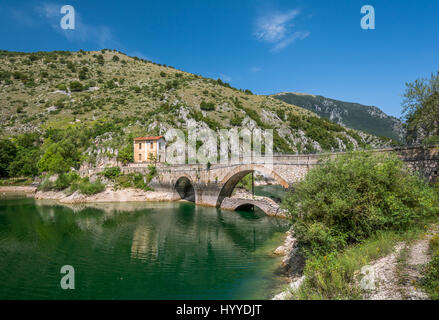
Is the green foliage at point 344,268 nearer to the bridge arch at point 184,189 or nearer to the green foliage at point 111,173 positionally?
the bridge arch at point 184,189

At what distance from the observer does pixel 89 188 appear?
134ft

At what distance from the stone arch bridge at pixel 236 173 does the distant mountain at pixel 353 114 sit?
114540mm

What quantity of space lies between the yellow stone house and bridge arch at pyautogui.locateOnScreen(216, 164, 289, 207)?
82.7 feet

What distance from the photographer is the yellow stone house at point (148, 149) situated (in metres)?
53.4

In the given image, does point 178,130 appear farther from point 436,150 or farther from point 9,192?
point 436,150

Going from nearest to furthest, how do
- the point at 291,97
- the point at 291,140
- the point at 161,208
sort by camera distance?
the point at 161,208 → the point at 291,140 → the point at 291,97

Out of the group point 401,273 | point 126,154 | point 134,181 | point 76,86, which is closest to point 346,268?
point 401,273

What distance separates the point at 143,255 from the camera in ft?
52.5

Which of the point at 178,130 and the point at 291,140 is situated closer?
the point at 178,130

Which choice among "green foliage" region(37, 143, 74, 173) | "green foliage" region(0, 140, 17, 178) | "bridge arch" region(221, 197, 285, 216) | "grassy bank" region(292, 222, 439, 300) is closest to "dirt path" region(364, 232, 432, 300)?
"grassy bank" region(292, 222, 439, 300)

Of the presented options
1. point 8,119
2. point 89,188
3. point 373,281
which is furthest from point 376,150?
point 8,119

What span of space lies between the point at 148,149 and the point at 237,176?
97.3 ft

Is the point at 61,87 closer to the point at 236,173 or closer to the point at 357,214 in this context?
the point at 236,173
